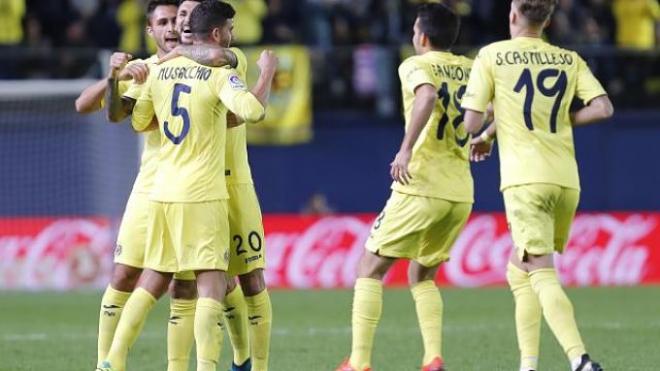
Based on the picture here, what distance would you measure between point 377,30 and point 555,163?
12.9 meters

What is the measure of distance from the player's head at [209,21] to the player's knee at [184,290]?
1.39 meters

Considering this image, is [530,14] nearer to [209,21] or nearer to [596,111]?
[596,111]

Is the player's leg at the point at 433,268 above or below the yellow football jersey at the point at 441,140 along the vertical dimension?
below

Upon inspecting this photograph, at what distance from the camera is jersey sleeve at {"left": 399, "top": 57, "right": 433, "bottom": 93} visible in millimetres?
8242

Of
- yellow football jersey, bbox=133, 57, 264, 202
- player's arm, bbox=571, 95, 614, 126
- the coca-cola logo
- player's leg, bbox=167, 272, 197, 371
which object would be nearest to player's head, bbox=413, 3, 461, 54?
player's arm, bbox=571, 95, 614, 126

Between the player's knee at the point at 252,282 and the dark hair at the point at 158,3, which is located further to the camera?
the dark hair at the point at 158,3

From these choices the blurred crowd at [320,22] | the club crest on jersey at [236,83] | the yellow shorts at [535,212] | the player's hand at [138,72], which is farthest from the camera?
the blurred crowd at [320,22]

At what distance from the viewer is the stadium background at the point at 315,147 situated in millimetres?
17906

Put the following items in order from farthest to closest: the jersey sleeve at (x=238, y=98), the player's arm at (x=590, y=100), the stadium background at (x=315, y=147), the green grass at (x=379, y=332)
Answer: the stadium background at (x=315, y=147), the green grass at (x=379, y=332), the player's arm at (x=590, y=100), the jersey sleeve at (x=238, y=98)

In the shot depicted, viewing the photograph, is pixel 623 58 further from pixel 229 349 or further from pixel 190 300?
pixel 190 300

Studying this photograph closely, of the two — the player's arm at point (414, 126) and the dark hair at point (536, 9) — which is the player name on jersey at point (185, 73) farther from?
the dark hair at point (536, 9)

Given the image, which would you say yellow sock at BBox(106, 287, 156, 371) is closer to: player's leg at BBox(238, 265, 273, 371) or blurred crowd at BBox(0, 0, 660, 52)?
player's leg at BBox(238, 265, 273, 371)

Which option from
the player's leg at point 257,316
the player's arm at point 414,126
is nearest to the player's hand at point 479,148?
the player's arm at point 414,126

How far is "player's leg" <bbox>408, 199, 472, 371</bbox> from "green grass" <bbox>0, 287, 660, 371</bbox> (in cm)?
63
